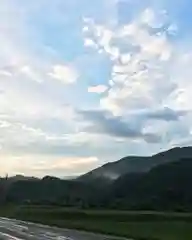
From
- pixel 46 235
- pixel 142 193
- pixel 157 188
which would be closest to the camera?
pixel 46 235

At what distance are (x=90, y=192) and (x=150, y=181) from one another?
1278 inches

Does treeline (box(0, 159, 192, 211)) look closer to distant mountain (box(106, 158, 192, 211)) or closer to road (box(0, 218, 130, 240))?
distant mountain (box(106, 158, 192, 211))

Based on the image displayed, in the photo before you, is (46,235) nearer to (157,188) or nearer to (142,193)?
(142,193)

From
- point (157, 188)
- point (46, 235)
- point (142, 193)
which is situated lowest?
point (46, 235)

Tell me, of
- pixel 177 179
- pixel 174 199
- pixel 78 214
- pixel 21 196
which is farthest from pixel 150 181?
pixel 78 214

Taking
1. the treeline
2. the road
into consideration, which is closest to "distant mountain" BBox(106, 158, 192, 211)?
the treeline

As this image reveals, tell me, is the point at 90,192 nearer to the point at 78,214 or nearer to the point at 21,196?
the point at 21,196

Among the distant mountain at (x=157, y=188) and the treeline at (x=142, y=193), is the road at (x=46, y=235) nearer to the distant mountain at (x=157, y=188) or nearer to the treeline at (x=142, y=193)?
the distant mountain at (x=157, y=188)

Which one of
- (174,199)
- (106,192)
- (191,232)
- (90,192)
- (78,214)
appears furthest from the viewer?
(90,192)

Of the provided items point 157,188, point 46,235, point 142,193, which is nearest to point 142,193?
point 142,193

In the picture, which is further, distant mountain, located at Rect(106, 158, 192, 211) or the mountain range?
distant mountain, located at Rect(106, 158, 192, 211)

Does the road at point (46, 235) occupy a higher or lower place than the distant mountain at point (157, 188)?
lower

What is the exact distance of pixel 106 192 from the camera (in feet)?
562

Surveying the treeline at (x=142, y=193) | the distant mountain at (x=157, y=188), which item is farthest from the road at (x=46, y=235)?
the treeline at (x=142, y=193)
